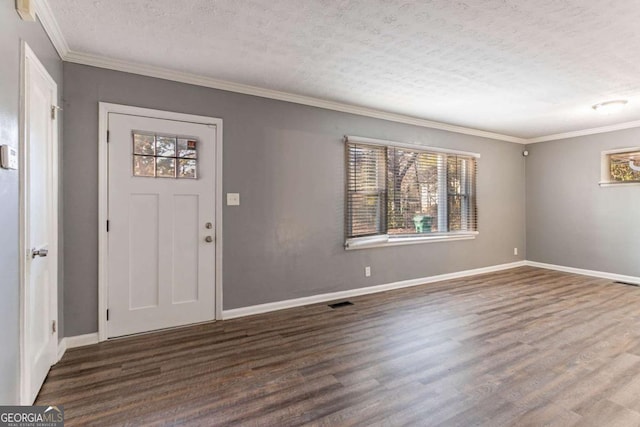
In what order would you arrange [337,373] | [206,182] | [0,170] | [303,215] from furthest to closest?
[303,215]
[206,182]
[337,373]
[0,170]

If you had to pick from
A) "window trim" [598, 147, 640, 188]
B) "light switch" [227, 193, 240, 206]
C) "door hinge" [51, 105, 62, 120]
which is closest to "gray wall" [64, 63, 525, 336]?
"light switch" [227, 193, 240, 206]

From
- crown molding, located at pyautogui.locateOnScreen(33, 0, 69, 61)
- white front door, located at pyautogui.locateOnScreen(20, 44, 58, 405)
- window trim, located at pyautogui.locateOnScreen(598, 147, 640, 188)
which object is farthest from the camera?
window trim, located at pyautogui.locateOnScreen(598, 147, 640, 188)

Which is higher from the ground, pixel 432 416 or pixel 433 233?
pixel 433 233

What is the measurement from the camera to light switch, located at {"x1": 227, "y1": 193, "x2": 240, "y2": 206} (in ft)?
11.1

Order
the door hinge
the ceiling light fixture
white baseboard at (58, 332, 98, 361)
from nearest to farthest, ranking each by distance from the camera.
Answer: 1. the door hinge
2. white baseboard at (58, 332, 98, 361)
3. the ceiling light fixture

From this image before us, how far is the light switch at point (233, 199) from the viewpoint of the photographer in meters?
3.38

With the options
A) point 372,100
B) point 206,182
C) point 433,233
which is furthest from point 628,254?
point 206,182

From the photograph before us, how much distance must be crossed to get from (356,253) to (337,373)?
2.08 m

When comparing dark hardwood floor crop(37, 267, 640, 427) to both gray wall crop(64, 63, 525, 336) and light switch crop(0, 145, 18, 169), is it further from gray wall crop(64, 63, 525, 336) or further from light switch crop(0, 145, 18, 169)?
light switch crop(0, 145, 18, 169)

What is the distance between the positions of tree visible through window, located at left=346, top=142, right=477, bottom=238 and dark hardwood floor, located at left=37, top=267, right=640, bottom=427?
1.30m

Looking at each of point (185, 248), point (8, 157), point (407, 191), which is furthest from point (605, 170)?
point (8, 157)

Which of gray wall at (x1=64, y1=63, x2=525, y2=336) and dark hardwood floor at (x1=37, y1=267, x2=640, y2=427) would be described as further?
gray wall at (x1=64, y1=63, x2=525, y2=336)

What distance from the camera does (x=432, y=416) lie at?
184 centimetres

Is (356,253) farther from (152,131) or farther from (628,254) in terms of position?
(628,254)
